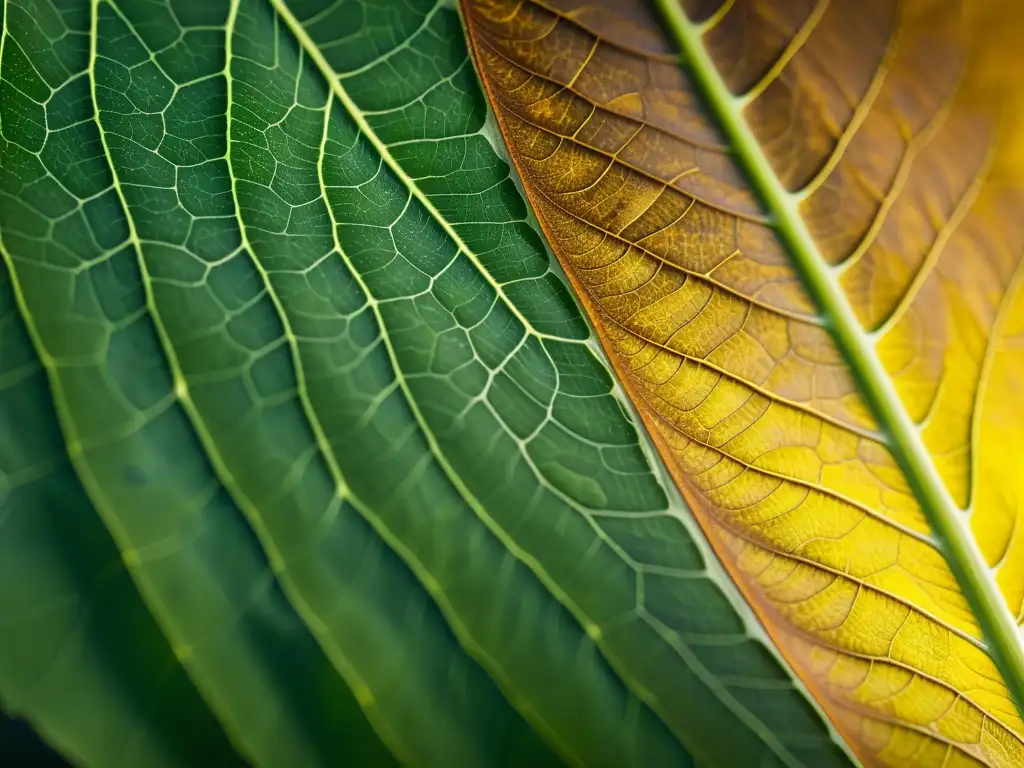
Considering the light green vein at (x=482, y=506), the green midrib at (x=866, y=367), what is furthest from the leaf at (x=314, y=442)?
the green midrib at (x=866, y=367)

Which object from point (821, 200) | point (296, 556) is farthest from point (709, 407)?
point (296, 556)

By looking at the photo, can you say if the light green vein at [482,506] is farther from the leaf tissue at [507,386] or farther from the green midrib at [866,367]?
the green midrib at [866,367]

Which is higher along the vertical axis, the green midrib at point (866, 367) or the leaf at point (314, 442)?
the green midrib at point (866, 367)

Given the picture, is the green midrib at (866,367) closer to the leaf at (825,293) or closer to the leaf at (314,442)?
the leaf at (825,293)

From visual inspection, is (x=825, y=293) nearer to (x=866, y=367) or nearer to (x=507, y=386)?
(x=866, y=367)

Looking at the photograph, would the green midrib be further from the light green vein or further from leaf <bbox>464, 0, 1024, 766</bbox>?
the light green vein

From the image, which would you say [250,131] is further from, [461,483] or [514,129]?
[461,483]

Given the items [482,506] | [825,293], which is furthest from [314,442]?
[825,293]
